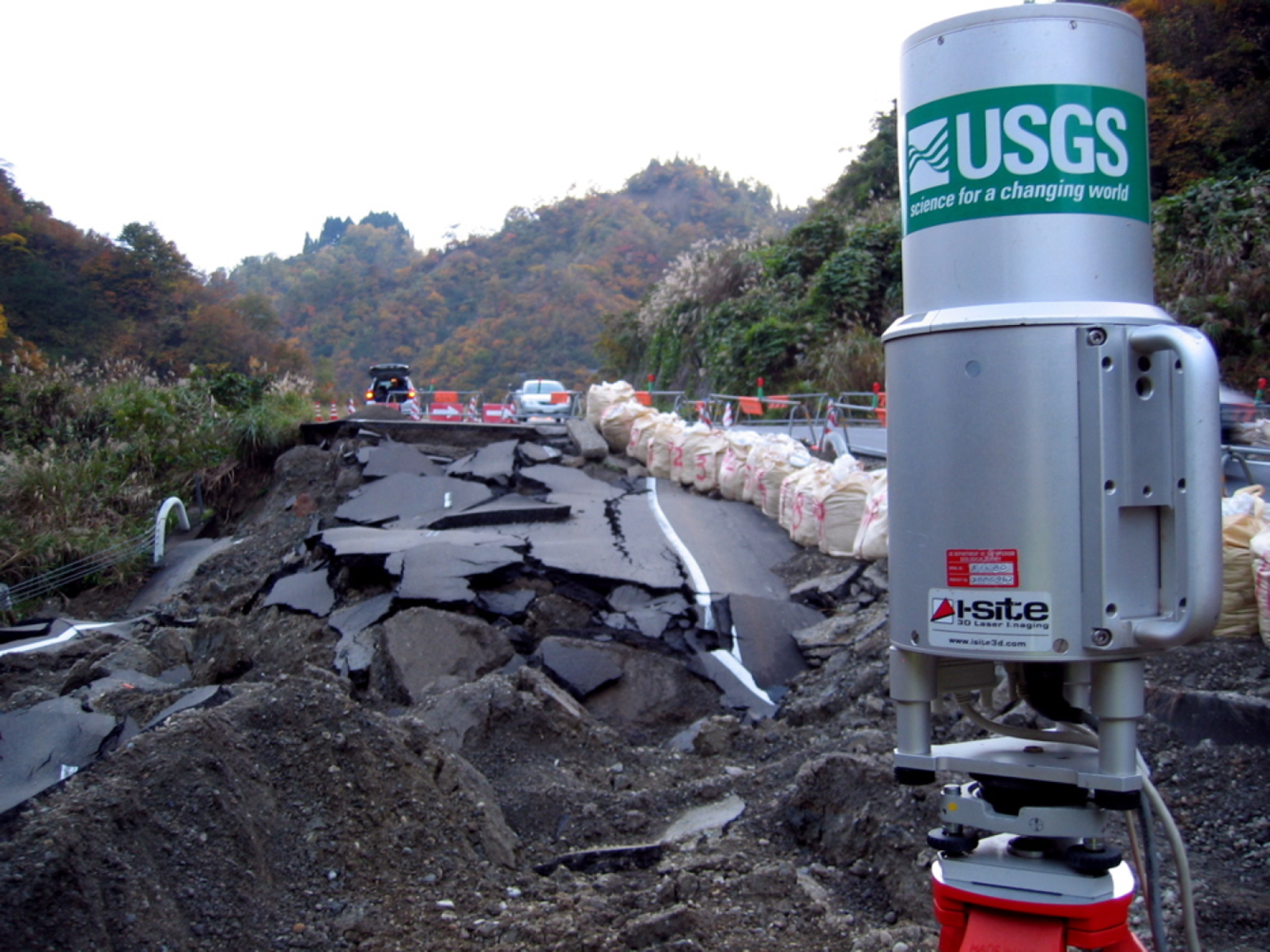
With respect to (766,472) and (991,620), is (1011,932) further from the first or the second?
(766,472)

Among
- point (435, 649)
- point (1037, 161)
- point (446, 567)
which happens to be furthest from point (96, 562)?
point (1037, 161)

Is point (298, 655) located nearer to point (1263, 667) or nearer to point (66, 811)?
point (66, 811)

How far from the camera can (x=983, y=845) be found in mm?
2047

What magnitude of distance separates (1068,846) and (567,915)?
74.6 inches

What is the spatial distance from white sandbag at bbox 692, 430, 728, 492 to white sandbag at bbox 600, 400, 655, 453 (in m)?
1.99

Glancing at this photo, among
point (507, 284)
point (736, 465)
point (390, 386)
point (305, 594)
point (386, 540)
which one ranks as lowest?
point (305, 594)

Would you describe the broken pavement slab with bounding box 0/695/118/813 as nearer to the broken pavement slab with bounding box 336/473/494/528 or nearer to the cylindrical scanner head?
the cylindrical scanner head

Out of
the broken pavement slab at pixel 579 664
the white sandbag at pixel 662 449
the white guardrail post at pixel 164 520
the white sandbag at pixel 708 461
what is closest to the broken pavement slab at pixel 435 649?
the broken pavement slab at pixel 579 664

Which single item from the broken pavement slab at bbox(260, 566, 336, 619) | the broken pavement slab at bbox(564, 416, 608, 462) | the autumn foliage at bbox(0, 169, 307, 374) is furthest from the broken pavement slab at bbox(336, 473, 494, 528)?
the autumn foliage at bbox(0, 169, 307, 374)

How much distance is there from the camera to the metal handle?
181cm

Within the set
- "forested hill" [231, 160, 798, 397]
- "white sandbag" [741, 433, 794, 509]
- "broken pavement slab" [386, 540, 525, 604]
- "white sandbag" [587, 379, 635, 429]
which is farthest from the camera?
"forested hill" [231, 160, 798, 397]

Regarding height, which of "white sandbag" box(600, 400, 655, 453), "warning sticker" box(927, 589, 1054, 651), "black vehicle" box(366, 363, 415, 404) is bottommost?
"warning sticker" box(927, 589, 1054, 651)

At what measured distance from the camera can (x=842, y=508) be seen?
9219 mm

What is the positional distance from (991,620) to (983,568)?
10 cm
